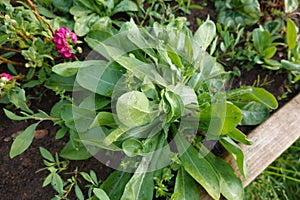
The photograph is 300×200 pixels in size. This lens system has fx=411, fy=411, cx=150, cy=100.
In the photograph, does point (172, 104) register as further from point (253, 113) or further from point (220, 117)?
point (253, 113)

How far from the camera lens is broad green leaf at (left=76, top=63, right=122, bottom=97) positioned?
1.18 meters

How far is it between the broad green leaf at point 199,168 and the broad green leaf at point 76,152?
0.27 meters

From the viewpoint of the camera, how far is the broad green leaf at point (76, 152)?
1207 millimetres

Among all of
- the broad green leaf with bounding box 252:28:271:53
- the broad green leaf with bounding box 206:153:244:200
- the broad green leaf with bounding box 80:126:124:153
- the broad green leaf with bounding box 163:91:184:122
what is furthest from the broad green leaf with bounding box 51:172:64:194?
the broad green leaf with bounding box 252:28:271:53

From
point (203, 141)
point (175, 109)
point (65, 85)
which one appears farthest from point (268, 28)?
point (65, 85)

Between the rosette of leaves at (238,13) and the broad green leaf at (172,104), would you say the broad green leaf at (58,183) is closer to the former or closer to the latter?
the broad green leaf at (172,104)

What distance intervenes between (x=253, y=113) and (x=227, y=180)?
→ 258mm

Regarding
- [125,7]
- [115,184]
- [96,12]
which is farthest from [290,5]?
[115,184]

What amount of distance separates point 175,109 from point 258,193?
0.79 metres

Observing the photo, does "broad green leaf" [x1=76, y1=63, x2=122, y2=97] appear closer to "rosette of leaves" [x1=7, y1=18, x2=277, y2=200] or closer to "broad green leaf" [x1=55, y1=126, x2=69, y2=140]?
"rosette of leaves" [x1=7, y1=18, x2=277, y2=200]

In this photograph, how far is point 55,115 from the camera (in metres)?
1.26

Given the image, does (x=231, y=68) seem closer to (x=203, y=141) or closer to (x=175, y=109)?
(x=203, y=141)

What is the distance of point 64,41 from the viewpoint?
123 cm

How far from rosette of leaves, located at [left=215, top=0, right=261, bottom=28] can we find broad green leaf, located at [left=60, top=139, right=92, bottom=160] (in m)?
0.72
